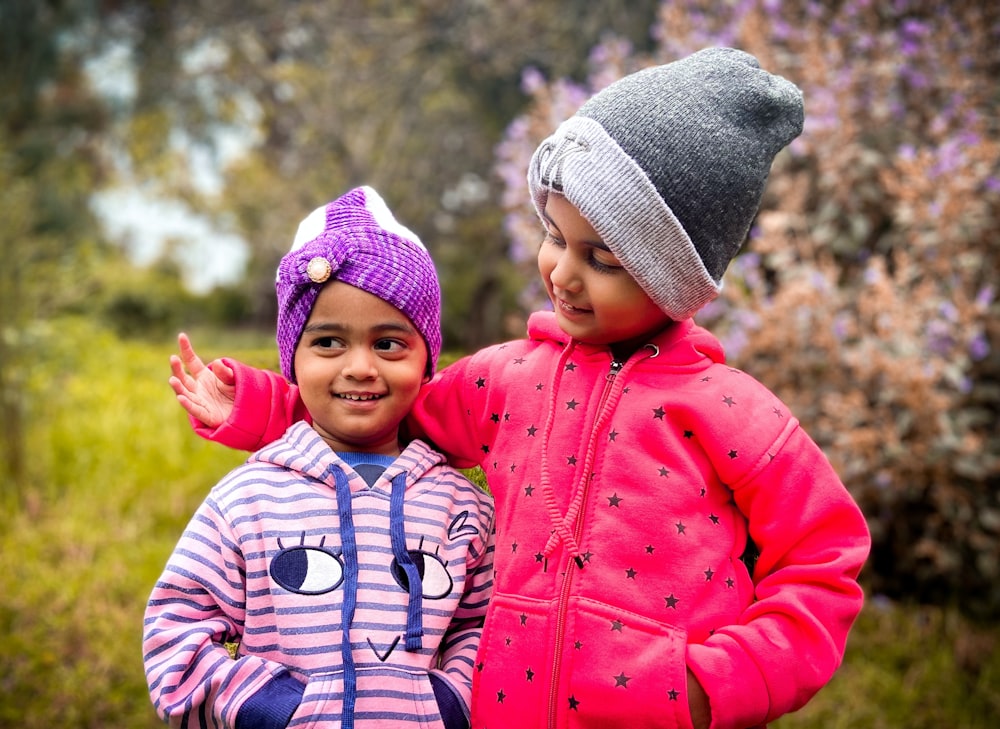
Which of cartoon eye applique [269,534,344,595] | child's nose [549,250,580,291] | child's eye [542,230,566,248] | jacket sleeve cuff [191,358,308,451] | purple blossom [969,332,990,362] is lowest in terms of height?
purple blossom [969,332,990,362]

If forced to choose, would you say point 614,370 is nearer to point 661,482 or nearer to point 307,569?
point 661,482

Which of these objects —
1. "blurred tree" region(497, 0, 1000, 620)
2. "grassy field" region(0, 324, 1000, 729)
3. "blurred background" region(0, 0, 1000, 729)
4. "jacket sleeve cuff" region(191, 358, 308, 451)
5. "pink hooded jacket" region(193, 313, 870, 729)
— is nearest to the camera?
"pink hooded jacket" region(193, 313, 870, 729)

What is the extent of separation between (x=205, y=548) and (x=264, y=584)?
0.13 m

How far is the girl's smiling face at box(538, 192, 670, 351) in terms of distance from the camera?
1.69m

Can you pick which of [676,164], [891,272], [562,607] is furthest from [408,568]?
[891,272]

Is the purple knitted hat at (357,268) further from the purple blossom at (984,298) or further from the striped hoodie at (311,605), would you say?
the purple blossom at (984,298)

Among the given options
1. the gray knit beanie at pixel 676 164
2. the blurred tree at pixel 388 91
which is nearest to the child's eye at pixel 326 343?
the gray knit beanie at pixel 676 164

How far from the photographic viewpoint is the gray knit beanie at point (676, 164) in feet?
5.32

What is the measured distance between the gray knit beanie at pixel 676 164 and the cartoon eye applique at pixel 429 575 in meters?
0.65

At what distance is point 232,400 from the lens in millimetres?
2061

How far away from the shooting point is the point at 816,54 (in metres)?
4.36

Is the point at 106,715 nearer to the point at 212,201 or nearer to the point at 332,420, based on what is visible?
the point at 332,420

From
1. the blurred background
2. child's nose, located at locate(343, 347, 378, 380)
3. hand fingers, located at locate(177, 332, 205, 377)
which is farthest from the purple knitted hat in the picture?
the blurred background

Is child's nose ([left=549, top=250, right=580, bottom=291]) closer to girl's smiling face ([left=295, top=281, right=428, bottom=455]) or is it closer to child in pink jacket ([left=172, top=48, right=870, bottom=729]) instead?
child in pink jacket ([left=172, top=48, right=870, bottom=729])
